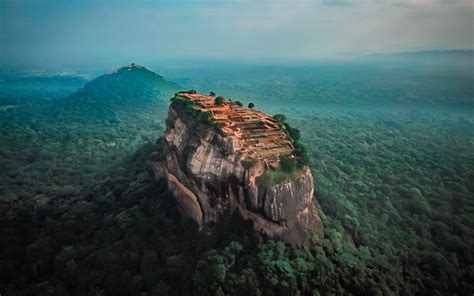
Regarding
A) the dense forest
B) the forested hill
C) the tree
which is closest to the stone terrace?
the tree

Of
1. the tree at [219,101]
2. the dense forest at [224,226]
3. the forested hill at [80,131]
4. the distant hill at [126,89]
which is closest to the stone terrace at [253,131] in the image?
the tree at [219,101]

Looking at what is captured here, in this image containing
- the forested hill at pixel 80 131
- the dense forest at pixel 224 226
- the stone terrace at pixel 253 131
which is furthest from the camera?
the forested hill at pixel 80 131

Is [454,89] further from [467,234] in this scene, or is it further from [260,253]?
[260,253]

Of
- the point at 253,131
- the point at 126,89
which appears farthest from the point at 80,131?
the point at 253,131

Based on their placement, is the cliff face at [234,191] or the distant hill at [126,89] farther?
the distant hill at [126,89]

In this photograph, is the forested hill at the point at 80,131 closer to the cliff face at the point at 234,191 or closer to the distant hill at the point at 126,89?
the distant hill at the point at 126,89

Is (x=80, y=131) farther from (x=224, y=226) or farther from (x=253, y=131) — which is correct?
(x=224, y=226)

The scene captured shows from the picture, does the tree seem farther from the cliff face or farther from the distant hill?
the distant hill
